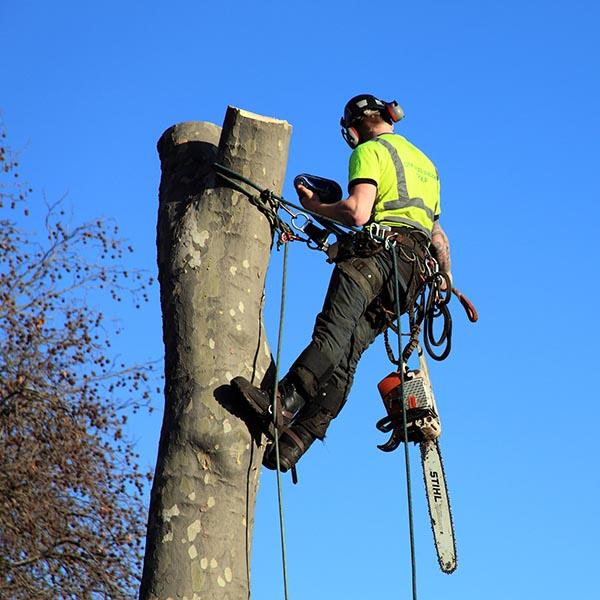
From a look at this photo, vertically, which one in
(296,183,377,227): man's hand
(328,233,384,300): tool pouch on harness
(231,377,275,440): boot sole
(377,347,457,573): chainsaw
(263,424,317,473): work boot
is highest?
(296,183,377,227): man's hand

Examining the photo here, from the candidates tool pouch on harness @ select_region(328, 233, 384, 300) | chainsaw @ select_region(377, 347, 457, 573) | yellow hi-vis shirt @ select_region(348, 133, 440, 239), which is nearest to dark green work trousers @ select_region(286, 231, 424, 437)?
tool pouch on harness @ select_region(328, 233, 384, 300)

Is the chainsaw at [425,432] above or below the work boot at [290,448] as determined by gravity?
above

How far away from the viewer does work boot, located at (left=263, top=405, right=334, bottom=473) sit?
16.6 ft

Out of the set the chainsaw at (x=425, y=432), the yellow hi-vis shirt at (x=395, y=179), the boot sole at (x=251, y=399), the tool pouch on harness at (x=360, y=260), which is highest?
the yellow hi-vis shirt at (x=395, y=179)

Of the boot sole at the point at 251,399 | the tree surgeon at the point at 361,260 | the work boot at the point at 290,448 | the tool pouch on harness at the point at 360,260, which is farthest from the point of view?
the tool pouch on harness at the point at 360,260

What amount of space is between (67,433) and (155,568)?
7.03 metres

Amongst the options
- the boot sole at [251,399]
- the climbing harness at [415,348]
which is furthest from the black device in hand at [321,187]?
the boot sole at [251,399]

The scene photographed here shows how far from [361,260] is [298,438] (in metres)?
0.86

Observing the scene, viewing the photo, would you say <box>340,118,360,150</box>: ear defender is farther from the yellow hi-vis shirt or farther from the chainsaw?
the chainsaw

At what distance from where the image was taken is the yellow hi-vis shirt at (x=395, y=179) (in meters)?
5.74

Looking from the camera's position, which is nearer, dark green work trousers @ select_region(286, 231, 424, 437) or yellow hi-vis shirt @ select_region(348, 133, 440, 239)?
dark green work trousers @ select_region(286, 231, 424, 437)

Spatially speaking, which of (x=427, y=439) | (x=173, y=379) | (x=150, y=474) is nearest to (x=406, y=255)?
(x=427, y=439)

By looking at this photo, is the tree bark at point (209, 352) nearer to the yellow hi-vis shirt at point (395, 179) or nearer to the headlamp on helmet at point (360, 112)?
the yellow hi-vis shirt at point (395, 179)

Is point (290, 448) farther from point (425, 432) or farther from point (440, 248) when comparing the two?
point (440, 248)
